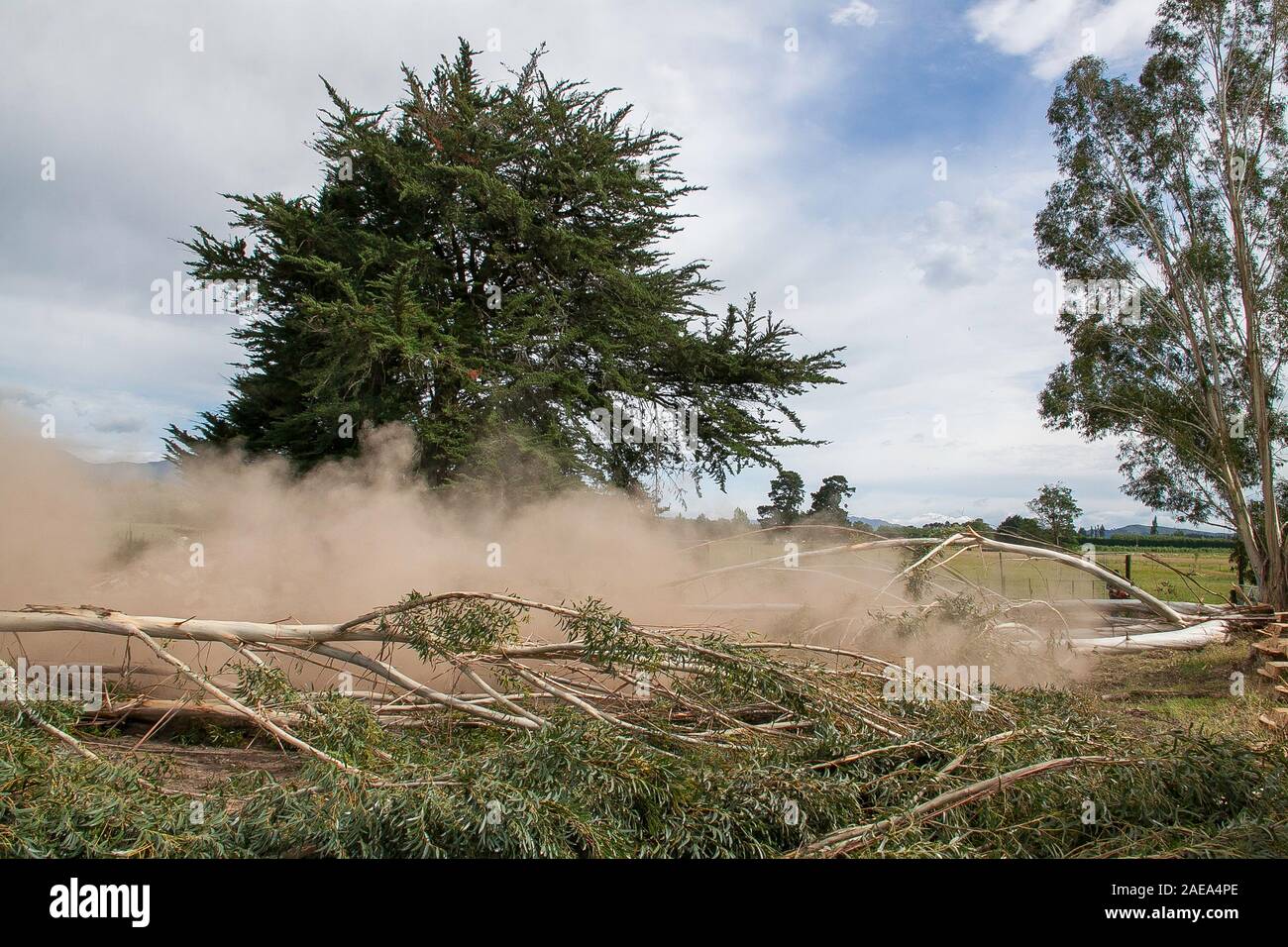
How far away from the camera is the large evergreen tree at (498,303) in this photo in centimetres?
1584

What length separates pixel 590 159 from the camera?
1797 centimetres

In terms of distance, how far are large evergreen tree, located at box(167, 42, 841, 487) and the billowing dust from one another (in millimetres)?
2397

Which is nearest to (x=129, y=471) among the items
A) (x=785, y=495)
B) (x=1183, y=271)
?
(x=785, y=495)

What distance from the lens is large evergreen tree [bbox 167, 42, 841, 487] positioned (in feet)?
52.0

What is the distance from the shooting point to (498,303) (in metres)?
17.6

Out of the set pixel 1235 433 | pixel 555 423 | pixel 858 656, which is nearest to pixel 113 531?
pixel 555 423

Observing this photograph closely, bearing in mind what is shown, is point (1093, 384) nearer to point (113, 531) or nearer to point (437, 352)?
point (437, 352)

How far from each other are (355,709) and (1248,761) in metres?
5.48

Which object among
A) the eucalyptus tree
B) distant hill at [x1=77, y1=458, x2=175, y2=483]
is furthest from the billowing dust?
the eucalyptus tree

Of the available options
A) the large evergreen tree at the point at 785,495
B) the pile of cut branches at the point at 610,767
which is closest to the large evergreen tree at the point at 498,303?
the large evergreen tree at the point at 785,495

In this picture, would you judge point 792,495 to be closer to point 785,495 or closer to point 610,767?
point 785,495

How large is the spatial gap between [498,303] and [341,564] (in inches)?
327

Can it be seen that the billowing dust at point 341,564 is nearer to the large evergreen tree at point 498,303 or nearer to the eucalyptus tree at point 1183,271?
the large evergreen tree at point 498,303

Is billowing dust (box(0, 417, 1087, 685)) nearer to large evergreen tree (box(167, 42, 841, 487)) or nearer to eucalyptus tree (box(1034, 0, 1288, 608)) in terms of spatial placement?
large evergreen tree (box(167, 42, 841, 487))
